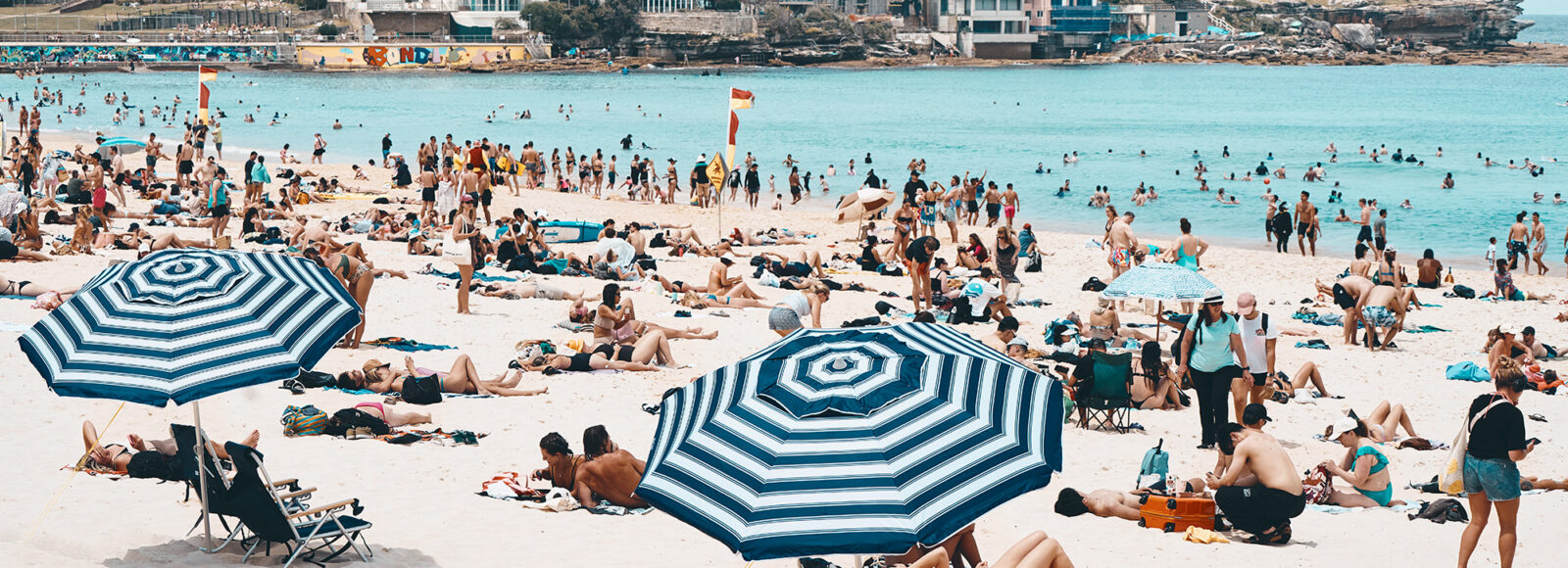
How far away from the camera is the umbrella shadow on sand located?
242 inches

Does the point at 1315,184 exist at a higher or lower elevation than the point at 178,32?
lower

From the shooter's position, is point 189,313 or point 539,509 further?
point 539,509

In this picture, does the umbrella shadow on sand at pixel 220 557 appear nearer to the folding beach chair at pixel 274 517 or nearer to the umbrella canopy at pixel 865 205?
the folding beach chair at pixel 274 517

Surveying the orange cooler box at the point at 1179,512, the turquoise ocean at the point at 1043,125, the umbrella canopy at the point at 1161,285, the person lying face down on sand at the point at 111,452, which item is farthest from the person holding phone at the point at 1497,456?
the turquoise ocean at the point at 1043,125

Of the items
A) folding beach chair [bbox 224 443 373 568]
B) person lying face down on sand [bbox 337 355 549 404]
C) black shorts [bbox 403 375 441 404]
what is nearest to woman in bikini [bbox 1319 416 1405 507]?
folding beach chair [bbox 224 443 373 568]

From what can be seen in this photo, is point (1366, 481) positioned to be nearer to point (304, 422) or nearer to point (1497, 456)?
point (1497, 456)

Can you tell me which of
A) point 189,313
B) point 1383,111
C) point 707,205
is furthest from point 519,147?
point 1383,111

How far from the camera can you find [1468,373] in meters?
→ 11.9

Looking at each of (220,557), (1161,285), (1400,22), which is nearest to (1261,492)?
(1161,285)

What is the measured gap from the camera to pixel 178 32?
352ft

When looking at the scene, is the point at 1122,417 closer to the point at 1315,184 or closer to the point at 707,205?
the point at 707,205

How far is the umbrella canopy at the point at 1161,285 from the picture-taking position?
1136cm

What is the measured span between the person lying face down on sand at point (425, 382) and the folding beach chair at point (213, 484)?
9.50 feet

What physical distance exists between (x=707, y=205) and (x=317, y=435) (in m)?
19.4
